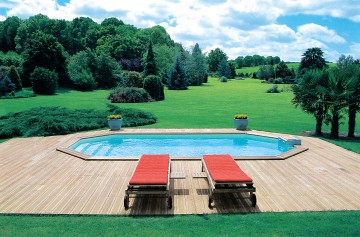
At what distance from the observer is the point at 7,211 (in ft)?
22.3

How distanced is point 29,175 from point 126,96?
2028 cm

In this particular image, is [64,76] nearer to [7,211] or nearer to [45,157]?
[45,157]

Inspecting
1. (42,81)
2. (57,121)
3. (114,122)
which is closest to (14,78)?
(42,81)

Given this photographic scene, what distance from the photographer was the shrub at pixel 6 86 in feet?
106

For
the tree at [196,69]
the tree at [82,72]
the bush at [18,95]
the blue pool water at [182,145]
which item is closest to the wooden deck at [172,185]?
the blue pool water at [182,145]

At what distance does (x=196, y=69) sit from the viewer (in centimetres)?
5875

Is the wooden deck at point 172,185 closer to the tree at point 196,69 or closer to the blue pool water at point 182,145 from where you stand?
the blue pool water at point 182,145

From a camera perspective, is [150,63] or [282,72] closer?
[150,63]

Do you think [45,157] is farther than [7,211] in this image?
Yes

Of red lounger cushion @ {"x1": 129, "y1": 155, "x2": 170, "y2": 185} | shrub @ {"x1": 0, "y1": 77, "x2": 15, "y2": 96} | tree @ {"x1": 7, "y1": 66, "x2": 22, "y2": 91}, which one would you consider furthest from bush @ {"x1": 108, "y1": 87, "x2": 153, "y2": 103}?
red lounger cushion @ {"x1": 129, "y1": 155, "x2": 170, "y2": 185}

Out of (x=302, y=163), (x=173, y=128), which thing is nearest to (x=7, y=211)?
(x=302, y=163)

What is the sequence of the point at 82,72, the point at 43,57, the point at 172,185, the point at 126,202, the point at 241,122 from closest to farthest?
the point at 126,202 → the point at 172,185 → the point at 241,122 → the point at 43,57 → the point at 82,72

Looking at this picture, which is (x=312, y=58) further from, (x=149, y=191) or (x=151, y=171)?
(x=149, y=191)

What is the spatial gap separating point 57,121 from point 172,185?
990 cm
